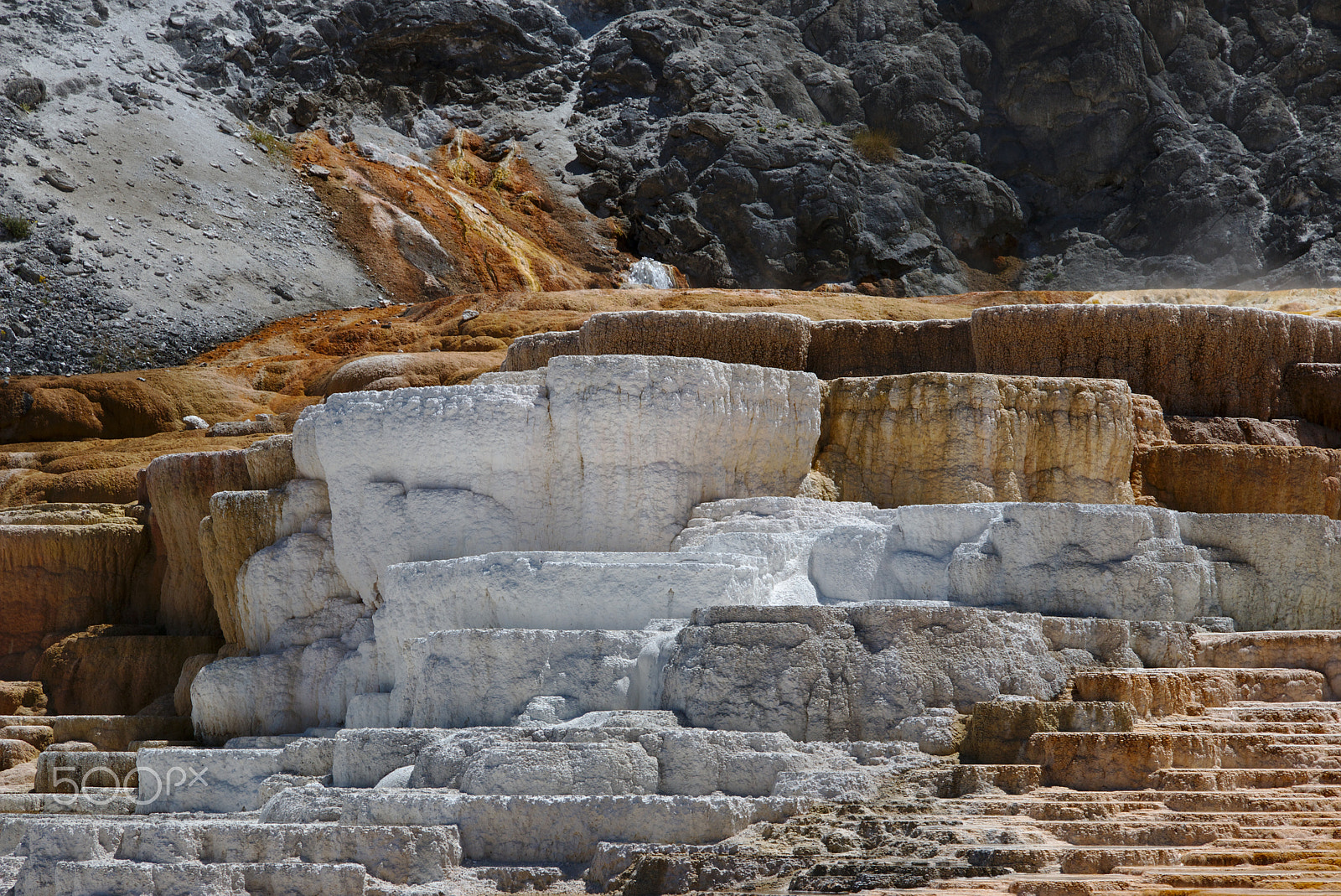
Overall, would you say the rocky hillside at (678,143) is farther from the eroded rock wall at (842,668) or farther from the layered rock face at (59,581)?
the eroded rock wall at (842,668)

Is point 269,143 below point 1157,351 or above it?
above

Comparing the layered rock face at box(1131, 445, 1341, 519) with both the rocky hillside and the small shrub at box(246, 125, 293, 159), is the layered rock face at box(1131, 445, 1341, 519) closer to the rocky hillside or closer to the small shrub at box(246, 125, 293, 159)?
the rocky hillside

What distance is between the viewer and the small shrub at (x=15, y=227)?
3028cm

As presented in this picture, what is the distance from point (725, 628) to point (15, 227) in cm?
2603

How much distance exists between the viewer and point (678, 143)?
135 feet

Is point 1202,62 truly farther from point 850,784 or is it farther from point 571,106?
point 850,784

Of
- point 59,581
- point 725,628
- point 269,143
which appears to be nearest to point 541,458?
point 725,628

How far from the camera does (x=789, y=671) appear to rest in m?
8.77

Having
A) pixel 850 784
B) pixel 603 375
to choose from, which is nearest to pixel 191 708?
pixel 603 375

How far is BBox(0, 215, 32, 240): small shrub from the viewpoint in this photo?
30.3m

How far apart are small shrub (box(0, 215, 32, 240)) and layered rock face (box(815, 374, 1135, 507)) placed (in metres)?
22.4

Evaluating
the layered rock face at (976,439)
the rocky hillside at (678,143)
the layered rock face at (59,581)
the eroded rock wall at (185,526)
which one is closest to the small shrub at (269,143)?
the rocky hillside at (678,143)

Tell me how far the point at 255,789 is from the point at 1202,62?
37.8 metres

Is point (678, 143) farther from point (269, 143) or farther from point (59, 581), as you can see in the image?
point (59, 581)
